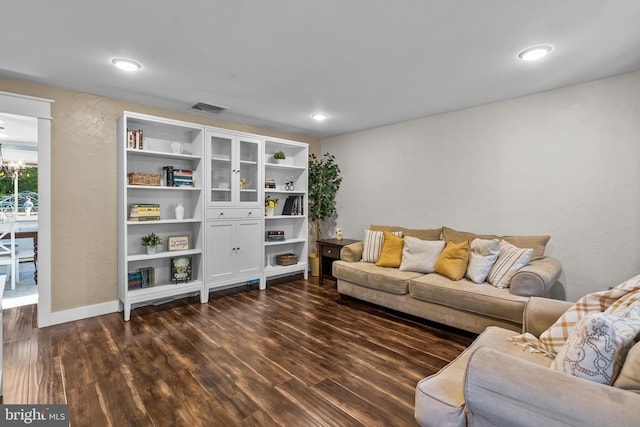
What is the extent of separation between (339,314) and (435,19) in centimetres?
290

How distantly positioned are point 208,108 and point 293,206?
1955mm

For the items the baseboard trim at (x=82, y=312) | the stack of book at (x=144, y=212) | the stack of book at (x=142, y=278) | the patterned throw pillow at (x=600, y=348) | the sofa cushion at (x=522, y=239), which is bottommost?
the baseboard trim at (x=82, y=312)

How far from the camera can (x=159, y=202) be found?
12.8ft

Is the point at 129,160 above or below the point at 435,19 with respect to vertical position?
below

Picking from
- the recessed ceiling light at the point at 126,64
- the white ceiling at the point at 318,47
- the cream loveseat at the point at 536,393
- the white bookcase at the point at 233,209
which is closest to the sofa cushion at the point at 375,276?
the white bookcase at the point at 233,209

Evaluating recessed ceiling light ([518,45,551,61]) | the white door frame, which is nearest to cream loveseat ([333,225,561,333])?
recessed ceiling light ([518,45,551,61])

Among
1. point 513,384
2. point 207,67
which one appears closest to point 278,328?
point 513,384

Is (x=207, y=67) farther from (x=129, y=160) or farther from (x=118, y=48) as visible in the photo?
(x=129, y=160)

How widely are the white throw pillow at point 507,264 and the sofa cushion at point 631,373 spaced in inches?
71.6

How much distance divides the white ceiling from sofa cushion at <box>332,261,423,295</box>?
1.98 m

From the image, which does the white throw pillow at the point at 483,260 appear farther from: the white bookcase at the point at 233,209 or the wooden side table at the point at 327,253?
the white bookcase at the point at 233,209

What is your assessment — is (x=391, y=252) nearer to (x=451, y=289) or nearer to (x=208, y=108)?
(x=451, y=289)

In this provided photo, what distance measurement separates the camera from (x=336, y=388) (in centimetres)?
211

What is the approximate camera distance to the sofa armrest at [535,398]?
991 millimetres
